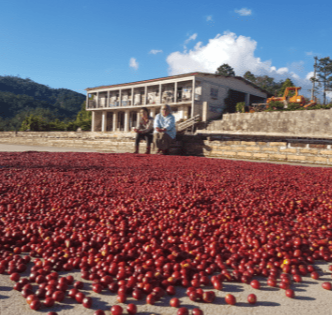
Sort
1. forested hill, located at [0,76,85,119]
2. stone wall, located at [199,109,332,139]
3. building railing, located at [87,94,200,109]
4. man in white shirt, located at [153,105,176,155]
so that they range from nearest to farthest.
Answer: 1. man in white shirt, located at [153,105,176,155]
2. stone wall, located at [199,109,332,139]
3. building railing, located at [87,94,200,109]
4. forested hill, located at [0,76,85,119]

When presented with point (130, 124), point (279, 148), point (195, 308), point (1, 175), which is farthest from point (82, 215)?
point (130, 124)

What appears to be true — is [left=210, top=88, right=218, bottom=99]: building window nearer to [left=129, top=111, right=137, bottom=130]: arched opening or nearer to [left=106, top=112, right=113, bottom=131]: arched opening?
[left=129, top=111, right=137, bottom=130]: arched opening

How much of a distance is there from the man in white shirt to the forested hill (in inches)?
3311

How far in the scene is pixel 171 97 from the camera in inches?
961

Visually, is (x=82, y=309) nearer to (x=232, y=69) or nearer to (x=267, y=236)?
(x=267, y=236)

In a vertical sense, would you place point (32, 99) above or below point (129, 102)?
above

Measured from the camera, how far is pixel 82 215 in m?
2.60

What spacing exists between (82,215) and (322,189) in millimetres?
3396

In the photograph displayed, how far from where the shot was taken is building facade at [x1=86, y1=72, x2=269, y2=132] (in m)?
22.4

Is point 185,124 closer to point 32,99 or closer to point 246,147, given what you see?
point 246,147

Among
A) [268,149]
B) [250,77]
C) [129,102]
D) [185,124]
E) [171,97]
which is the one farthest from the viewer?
[250,77]

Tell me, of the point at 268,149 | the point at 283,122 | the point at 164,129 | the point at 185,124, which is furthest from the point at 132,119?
the point at 268,149

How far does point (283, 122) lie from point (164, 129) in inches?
425

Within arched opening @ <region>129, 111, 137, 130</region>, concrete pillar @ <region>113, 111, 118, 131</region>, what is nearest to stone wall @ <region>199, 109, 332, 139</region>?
arched opening @ <region>129, 111, 137, 130</region>
